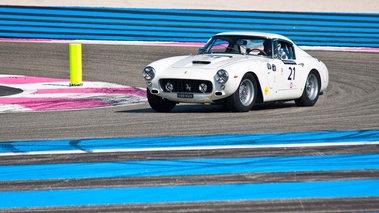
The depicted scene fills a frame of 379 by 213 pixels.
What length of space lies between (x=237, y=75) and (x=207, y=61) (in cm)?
53

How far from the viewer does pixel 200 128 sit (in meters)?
9.73

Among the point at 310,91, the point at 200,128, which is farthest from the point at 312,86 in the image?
the point at 200,128

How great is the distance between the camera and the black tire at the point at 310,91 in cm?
1262

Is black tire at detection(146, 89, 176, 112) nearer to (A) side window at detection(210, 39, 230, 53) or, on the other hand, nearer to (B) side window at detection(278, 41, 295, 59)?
(A) side window at detection(210, 39, 230, 53)

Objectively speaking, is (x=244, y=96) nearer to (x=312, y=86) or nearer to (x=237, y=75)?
(x=237, y=75)

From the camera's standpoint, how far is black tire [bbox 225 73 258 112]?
1112cm

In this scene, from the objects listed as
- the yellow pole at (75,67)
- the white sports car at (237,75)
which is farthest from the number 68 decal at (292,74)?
the yellow pole at (75,67)

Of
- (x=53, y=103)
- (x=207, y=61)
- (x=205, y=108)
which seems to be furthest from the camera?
(x=53, y=103)

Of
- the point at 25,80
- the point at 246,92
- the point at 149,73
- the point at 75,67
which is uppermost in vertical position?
the point at 149,73

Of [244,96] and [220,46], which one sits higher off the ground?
[220,46]

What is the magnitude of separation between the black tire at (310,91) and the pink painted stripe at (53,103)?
2931mm

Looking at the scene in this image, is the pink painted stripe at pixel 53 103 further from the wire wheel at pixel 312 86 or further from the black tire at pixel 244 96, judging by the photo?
the wire wheel at pixel 312 86

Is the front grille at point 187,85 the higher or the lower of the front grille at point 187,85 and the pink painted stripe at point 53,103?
the higher

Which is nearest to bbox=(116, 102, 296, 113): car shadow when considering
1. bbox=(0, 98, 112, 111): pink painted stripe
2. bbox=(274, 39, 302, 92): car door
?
bbox=(274, 39, 302, 92): car door
